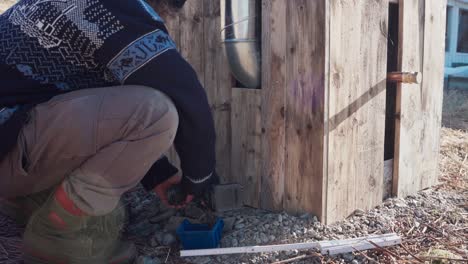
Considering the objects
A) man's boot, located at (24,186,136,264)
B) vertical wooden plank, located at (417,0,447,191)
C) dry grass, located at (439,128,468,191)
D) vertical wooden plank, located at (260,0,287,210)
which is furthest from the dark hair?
dry grass, located at (439,128,468,191)

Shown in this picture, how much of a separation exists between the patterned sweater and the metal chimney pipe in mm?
663

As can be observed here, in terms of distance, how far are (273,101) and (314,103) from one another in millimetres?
241

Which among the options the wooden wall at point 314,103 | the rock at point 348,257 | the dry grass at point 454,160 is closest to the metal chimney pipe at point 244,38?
the wooden wall at point 314,103

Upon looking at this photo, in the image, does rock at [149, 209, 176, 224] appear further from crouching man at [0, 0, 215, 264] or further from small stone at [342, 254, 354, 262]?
small stone at [342, 254, 354, 262]

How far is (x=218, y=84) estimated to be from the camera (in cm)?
298

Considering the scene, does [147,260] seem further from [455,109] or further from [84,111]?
[455,109]

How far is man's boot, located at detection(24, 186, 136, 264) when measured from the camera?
2.05 m

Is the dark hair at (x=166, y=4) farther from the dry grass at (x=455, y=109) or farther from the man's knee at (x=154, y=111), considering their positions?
the dry grass at (x=455, y=109)

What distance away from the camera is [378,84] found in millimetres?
2861

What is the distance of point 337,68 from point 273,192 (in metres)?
0.72

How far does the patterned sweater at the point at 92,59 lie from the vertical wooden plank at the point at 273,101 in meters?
0.57

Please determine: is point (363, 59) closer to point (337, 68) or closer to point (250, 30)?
point (337, 68)

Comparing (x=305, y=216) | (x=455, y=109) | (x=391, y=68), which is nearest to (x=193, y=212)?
(x=305, y=216)

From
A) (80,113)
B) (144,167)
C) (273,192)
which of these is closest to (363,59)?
(273,192)
